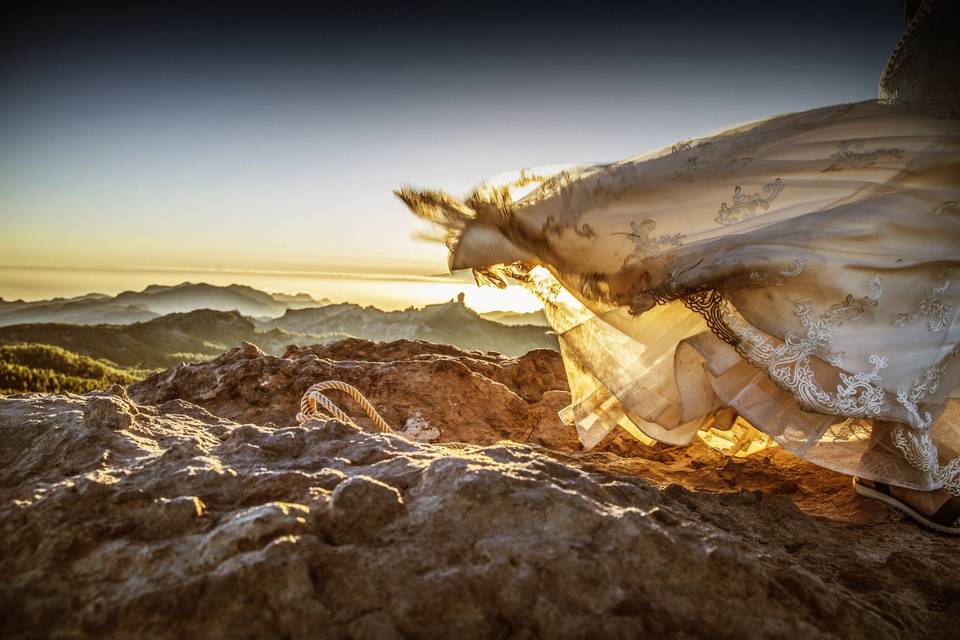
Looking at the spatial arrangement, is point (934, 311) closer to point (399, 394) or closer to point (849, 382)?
point (849, 382)

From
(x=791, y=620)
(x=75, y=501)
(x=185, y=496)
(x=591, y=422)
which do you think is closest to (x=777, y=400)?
(x=591, y=422)

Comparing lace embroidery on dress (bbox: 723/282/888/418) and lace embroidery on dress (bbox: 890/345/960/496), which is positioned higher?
lace embroidery on dress (bbox: 723/282/888/418)

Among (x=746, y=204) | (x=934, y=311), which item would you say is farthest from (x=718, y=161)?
(x=934, y=311)

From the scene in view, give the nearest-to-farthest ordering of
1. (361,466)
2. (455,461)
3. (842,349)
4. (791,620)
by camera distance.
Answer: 1. (791,620)
2. (455,461)
3. (361,466)
4. (842,349)

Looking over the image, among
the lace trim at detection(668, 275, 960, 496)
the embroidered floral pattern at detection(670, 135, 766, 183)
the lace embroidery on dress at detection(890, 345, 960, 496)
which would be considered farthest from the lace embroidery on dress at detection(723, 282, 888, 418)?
the embroidered floral pattern at detection(670, 135, 766, 183)

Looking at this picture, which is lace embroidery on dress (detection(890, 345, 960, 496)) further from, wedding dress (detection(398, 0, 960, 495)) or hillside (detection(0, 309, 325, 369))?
hillside (detection(0, 309, 325, 369))

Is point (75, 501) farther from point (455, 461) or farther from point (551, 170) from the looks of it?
point (551, 170)
